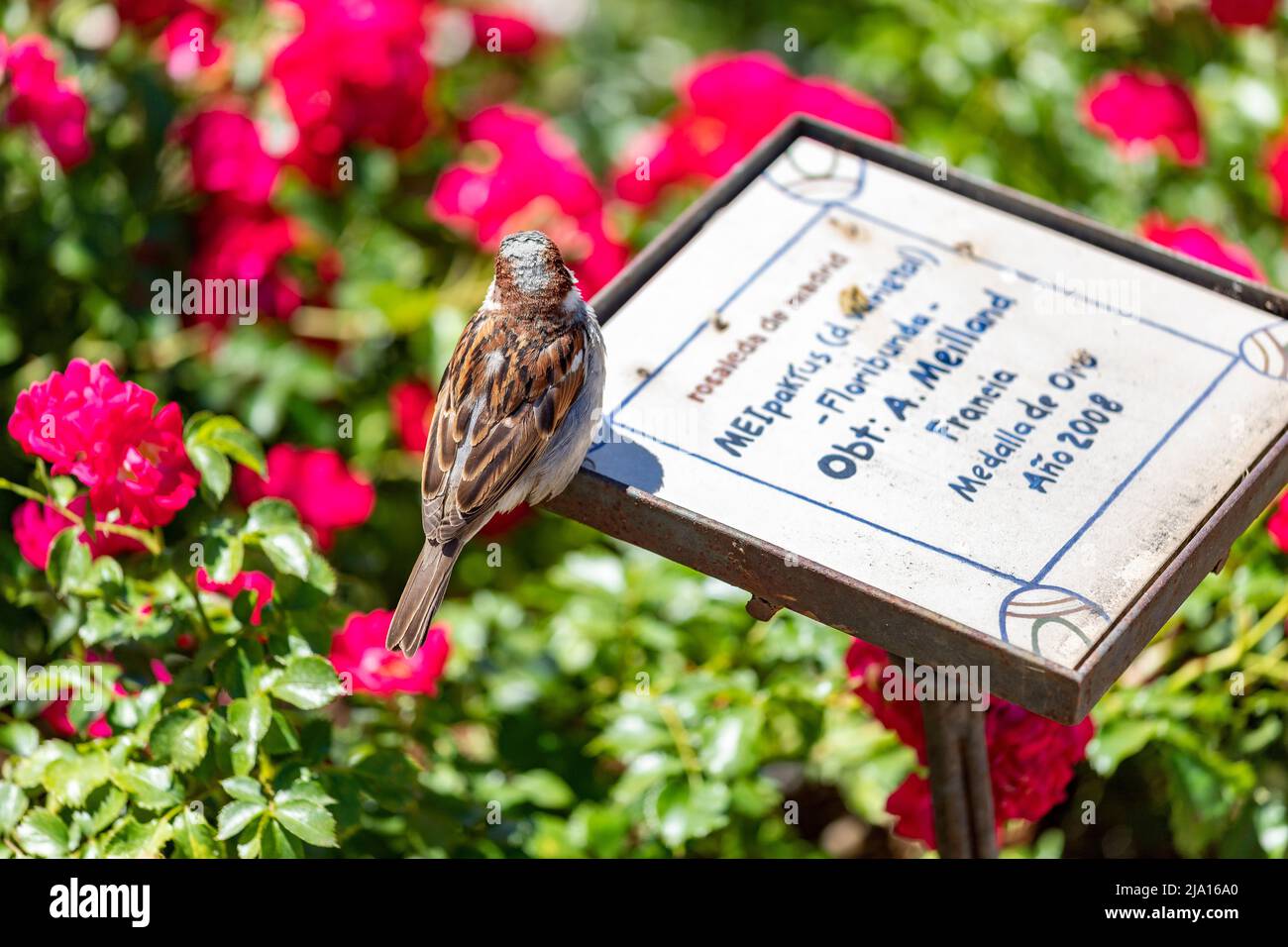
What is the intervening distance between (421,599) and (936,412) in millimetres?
819

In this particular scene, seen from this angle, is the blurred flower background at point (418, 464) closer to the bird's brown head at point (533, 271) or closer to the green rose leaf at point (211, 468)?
the green rose leaf at point (211, 468)

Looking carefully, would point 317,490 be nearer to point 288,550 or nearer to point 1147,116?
point 288,550

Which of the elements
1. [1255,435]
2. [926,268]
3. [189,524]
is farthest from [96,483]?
[1255,435]

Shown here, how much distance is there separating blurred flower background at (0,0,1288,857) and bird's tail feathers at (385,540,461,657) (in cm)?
11

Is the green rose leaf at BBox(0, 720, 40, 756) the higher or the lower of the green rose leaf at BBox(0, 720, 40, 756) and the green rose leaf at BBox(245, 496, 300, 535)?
the lower

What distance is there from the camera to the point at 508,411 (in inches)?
90.0

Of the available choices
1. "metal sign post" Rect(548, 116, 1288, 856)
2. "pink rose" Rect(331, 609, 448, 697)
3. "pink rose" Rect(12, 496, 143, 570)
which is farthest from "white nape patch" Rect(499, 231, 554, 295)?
"pink rose" Rect(12, 496, 143, 570)

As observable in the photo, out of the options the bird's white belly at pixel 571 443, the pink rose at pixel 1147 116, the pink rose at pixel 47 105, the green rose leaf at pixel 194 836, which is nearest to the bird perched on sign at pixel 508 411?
the bird's white belly at pixel 571 443

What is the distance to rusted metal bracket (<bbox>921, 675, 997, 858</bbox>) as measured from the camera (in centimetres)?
231

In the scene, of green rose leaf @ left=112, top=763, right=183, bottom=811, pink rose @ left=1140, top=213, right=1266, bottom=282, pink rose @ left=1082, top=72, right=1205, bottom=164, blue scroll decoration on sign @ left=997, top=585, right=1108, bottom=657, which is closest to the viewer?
blue scroll decoration on sign @ left=997, top=585, right=1108, bottom=657

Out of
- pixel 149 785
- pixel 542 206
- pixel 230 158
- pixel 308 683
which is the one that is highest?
pixel 230 158

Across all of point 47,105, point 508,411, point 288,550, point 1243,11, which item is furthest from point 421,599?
point 1243,11

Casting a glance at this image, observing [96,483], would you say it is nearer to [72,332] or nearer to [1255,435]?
[72,332]

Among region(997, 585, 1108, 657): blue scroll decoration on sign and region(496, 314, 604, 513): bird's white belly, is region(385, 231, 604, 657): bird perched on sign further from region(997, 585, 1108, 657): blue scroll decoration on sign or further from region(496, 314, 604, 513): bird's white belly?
region(997, 585, 1108, 657): blue scroll decoration on sign
